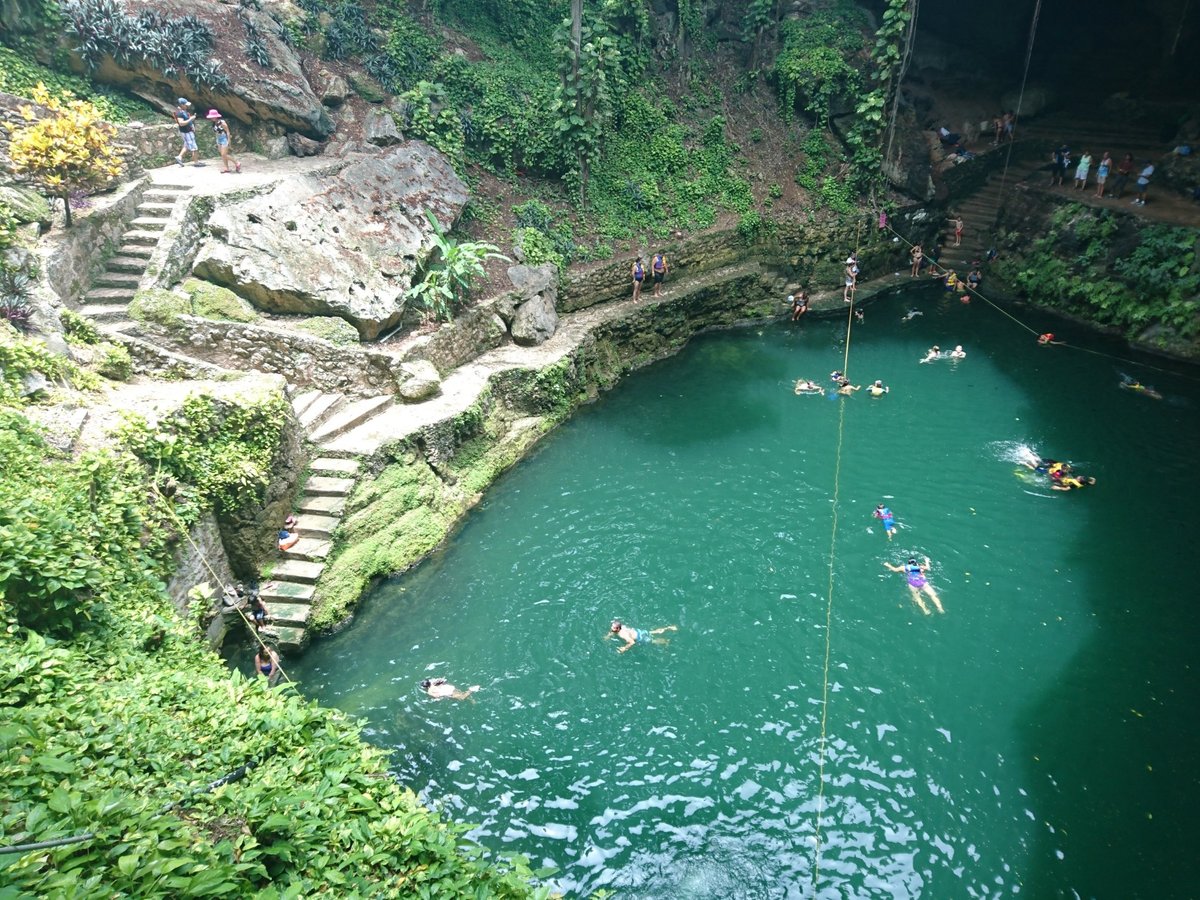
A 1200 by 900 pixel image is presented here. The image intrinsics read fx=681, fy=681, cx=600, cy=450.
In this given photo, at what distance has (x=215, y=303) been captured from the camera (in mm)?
14664

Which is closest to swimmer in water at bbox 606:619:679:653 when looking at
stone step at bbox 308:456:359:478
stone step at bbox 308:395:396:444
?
stone step at bbox 308:456:359:478

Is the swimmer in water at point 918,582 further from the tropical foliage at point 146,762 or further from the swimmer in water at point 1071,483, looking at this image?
the tropical foliage at point 146,762

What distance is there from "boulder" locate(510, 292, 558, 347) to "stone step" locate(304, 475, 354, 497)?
7317 millimetres

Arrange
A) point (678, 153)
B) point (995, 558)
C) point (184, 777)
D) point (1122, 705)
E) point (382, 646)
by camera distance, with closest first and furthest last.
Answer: point (184, 777)
point (1122, 705)
point (382, 646)
point (995, 558)
point (678, 153)

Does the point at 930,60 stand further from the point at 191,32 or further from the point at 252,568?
the point at 252,568

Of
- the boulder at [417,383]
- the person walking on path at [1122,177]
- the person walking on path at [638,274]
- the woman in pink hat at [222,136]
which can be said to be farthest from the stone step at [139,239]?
the person walking on path at [1122,177]

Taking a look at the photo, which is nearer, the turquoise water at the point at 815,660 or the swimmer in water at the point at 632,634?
the turquoise water at the point at 815,660

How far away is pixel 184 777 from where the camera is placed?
5.60 m

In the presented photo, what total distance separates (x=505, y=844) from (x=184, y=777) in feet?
14.8

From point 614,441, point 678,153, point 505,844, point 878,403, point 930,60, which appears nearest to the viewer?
point 505,844

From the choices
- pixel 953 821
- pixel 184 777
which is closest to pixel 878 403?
pixel 953 821

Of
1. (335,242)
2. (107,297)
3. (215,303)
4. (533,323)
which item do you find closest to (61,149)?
(107,297)

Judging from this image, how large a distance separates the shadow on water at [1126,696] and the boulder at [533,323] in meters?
12.8

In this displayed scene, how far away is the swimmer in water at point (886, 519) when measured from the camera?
13898 mm
